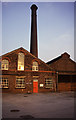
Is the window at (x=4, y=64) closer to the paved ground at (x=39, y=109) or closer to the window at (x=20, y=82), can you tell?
the window at (x=20, y=82)

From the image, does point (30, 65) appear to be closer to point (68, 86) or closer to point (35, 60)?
point (35, 60)

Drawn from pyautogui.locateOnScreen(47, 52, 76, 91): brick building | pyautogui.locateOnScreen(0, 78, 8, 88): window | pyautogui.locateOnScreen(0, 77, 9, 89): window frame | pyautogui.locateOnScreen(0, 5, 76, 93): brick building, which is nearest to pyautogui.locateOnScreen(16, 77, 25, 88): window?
pyautogui.locateOnScreen(0, 5, 76, 93): brick building

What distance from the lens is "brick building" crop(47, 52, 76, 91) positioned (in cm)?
2893

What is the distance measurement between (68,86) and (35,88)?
825 cm

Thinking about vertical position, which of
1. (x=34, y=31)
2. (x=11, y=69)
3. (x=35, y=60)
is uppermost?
(x=34, y=31)

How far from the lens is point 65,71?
28.7 m

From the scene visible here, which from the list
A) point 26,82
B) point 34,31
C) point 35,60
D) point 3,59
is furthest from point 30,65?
point 34,31

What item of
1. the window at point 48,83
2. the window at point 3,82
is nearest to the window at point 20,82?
the window at point 3,82

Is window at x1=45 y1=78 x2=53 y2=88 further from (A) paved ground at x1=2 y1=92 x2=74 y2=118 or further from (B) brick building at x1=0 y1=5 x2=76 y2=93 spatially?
(A) paved ground at x1=2 y1=92 x2=74 y2=118

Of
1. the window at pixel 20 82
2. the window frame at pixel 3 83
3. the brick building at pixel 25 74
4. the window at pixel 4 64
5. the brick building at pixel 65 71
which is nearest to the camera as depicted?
the window frame at pixel 3 83

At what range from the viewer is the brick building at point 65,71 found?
94.9 feet

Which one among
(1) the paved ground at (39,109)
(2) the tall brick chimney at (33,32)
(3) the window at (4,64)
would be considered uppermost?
(2) the tall brick chimney at (33,32)

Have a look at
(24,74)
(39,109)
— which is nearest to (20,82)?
(24,74)

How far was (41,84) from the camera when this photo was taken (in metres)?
25.4
